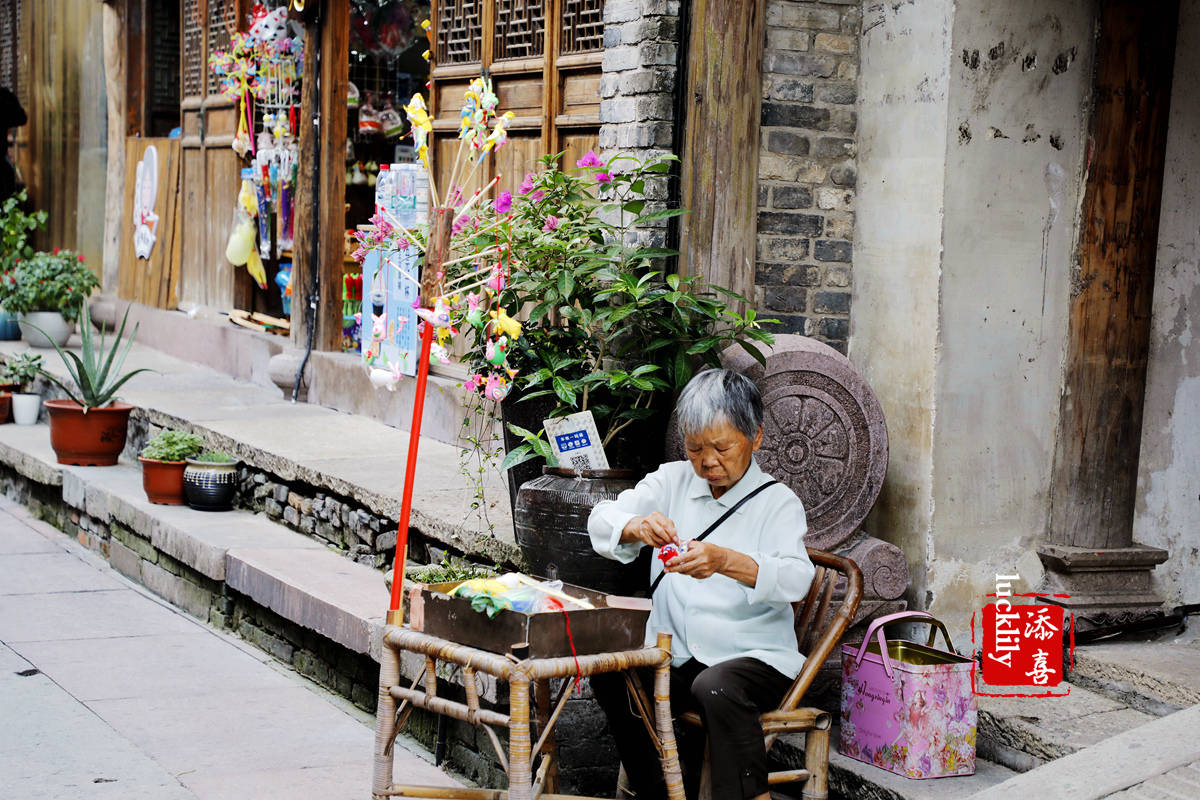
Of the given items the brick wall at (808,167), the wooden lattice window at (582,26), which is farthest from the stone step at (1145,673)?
the wooden lattice window at (582,26)

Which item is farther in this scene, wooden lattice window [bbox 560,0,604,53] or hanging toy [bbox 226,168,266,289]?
hanging toy [bbox 226,168,266,289]

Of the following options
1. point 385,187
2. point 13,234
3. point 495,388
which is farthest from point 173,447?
point 13,234

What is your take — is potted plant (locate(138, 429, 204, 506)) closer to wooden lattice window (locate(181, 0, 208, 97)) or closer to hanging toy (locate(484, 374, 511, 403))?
hanging toy (locate(484, 374, 511, 403))

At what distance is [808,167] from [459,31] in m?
2.99

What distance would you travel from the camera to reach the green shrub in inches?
299

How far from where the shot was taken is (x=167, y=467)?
760 centimetres

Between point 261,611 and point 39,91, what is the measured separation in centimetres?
1033

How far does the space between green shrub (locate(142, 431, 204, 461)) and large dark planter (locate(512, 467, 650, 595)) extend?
3450mm

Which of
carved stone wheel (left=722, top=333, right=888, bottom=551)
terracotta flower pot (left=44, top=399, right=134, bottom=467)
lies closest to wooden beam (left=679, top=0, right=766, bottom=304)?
carved stone wheel (left=722, top=333, right=888, bottom=551)

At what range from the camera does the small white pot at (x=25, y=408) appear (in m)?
10.1

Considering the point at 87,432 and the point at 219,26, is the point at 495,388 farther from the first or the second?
the point at 219,26

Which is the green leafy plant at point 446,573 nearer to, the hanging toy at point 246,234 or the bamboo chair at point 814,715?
the bamboo chair at point 814,715

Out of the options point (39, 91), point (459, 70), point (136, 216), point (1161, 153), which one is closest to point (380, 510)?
point (459, 70)

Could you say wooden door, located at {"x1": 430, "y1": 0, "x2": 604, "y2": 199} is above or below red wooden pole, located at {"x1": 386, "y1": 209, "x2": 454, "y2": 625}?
above
